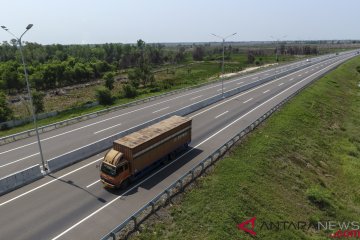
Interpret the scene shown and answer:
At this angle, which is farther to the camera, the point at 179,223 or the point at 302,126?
the point at 302,126

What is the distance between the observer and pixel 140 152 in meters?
24.2

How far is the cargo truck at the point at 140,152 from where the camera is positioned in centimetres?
2278

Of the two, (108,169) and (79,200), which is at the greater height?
(108,169)

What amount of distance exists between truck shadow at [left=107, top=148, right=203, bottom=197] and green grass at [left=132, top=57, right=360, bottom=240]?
3105 mm

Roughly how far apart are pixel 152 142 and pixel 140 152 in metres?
1.73

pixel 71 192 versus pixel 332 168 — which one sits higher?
pixel 71 192

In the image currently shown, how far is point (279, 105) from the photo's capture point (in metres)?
48.3

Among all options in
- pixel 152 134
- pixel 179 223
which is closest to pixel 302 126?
pixel 152 134

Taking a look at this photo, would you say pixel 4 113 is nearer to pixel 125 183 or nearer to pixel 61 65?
pixel 125 183

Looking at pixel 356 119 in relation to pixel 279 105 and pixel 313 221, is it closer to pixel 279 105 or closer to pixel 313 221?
pixel 279 105

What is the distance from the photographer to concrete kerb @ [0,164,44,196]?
23.1m

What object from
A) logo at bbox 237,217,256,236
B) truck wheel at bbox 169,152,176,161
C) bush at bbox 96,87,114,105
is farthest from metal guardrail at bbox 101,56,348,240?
bush at bbox 96,87,114,105

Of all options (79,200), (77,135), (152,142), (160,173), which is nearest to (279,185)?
(160,173)

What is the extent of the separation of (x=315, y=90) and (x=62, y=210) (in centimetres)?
5894
